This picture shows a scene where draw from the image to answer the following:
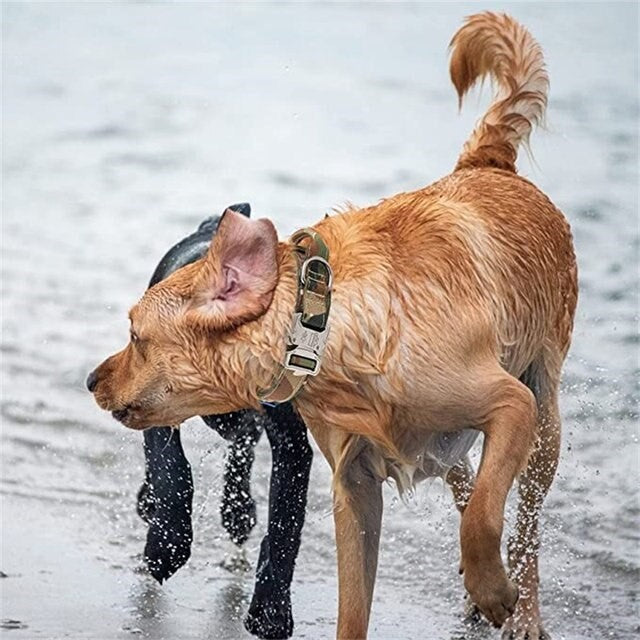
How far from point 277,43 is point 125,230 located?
23.5 ft

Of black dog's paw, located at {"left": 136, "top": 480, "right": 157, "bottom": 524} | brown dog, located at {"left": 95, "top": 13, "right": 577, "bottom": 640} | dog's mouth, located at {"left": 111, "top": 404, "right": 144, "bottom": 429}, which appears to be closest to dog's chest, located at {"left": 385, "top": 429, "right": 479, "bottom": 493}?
brown dog, located at {"left": 95, "top": 13, "right": 577, "bottom": 640}

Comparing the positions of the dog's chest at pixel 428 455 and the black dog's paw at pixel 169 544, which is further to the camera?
the black dog's paw at pixel 169 544

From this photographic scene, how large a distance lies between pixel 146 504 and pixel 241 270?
81.6 inches

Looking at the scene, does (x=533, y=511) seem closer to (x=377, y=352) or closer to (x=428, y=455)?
(x=428, y=455)

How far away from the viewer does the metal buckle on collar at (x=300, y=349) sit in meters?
4.61

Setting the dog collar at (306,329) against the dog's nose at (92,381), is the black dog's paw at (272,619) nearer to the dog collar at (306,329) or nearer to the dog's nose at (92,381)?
the dog's nose at (92,381)

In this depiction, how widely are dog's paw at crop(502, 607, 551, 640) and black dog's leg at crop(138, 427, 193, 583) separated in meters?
1.17

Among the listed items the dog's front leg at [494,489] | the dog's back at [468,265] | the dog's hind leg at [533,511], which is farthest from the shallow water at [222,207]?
the dog's front leg at [494,489]

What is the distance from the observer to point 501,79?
21.1 feet

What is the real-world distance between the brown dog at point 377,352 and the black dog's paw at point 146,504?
1.00m

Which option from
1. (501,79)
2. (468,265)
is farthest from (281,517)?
(501,79)

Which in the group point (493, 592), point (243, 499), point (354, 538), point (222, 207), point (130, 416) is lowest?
point (493, 592)

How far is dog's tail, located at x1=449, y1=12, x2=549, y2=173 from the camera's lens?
620cm

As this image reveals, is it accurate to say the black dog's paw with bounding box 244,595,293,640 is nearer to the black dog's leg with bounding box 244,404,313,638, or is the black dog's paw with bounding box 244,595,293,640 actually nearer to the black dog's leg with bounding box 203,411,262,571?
the black dog's leg with bounding box 244,404,313,638
